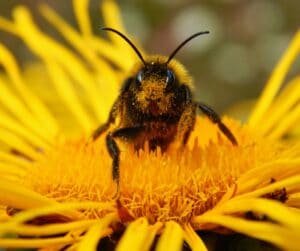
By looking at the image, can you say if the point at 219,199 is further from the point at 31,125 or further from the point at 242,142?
the point at 31,125

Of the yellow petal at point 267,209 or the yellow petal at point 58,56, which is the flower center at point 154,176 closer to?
the yellow petal at point 267,209

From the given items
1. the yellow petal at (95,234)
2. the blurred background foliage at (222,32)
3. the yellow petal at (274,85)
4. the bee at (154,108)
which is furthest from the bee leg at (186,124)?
the blurred background foliage at (222,32)

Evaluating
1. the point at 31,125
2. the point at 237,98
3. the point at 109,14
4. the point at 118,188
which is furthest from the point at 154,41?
the point at 118,188

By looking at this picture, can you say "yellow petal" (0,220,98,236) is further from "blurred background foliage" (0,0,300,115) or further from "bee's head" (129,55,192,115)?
"blurred background foliage" (0,0,300,115)

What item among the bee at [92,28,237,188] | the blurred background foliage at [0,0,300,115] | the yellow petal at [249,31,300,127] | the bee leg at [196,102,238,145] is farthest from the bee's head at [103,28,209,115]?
the blurred background foliage at [0,0,300,115]

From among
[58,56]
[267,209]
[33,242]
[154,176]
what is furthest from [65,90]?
[267,209]

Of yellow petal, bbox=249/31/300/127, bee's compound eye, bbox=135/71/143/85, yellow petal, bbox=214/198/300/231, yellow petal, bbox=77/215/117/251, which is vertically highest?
yellow petal, bbox=249/31/300/127
